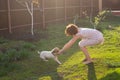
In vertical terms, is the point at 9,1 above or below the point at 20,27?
above

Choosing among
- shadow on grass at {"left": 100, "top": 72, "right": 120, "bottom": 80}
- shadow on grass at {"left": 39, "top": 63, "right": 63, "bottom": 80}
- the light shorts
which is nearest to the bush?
shadow on grass at {"left": 39, "top": 63, "right": 63, "bottom": 80}

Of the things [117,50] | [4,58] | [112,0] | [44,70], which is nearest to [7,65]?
[4,58]

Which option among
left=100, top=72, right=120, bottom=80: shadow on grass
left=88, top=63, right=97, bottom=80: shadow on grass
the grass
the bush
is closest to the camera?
left=100, top=72, right=120, bottom=80: shadow on grass

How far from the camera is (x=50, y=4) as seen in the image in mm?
18000

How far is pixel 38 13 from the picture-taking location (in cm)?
1631

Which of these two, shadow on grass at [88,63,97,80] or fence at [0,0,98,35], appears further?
fence at [0,0,98,35]

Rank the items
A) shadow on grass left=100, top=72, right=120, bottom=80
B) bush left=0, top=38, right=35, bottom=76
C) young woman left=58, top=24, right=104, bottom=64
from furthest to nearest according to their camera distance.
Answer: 1. bush left=0, top=38, right=35, bottom=76
2. young woman left=58, top=24, right=104, bottom=64
3. shadow on grass left=100, top=72, right=120, bottom=80

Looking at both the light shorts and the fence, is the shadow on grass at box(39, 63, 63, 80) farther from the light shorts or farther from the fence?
the fence

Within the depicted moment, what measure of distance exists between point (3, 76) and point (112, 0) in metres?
20.1

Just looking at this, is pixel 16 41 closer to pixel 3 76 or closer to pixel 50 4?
pixel 3 76

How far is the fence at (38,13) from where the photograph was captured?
14.0 meters

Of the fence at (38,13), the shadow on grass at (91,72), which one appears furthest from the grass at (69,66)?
the fence at (38,13)

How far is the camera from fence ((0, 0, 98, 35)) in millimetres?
13977

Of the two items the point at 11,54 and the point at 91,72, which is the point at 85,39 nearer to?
the point at 91,72
